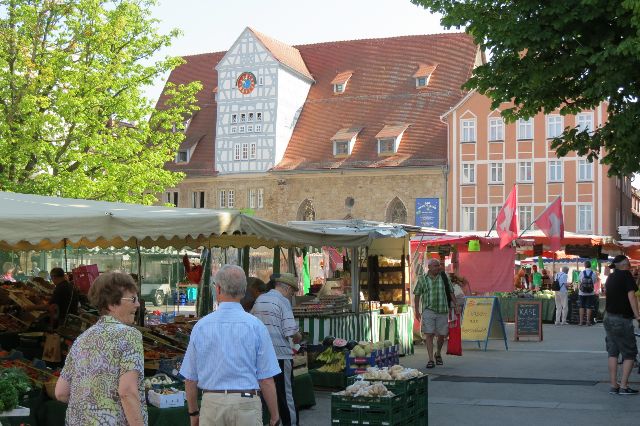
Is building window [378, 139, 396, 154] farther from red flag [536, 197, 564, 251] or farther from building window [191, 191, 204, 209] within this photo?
red flag [536, 197, 564, 251]

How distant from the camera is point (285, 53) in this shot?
63.8 m

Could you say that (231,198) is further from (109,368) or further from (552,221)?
(109,368)

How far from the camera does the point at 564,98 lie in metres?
15.6

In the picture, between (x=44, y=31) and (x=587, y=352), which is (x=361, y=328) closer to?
(x=587, y=352)

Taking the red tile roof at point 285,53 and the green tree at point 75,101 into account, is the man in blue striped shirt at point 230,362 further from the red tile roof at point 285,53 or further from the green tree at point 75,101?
the red tile roof at point 285,53

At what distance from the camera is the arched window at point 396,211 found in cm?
5728

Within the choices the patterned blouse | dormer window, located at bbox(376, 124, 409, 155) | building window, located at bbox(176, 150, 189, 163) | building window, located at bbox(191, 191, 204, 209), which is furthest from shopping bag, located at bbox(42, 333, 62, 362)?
building window, located at bbox(176, 150, 189, 163)

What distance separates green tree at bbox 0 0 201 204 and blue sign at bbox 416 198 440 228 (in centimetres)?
2508

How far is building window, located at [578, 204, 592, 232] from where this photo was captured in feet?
171

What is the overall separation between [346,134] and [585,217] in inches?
614

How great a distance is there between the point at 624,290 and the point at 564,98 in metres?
4.14

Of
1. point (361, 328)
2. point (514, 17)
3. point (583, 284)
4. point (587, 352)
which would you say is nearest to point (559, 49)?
point (514, 17)

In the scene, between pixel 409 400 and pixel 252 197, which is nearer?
pixel 409 400

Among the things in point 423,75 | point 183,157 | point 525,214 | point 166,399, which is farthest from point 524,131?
point 166,399
